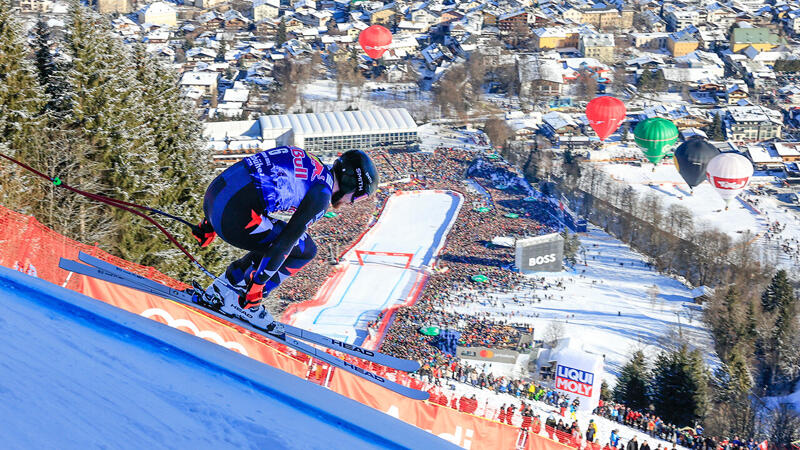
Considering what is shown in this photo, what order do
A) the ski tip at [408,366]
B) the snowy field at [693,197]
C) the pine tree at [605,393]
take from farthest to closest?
the snowy field at [693,197]
the pine tree at [605,393]
the ski tip at [408,366]

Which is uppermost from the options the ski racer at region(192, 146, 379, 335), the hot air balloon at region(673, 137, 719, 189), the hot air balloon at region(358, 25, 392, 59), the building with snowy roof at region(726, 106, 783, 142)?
the hot air balloon at region(358, 25, 392, 59)

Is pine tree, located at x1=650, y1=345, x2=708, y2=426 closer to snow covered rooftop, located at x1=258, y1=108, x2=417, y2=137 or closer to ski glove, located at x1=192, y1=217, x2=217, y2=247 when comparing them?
ski glove, located at x1=192, y1=217, x2=217, y2=247

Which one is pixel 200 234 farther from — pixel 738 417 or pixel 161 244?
pixel 738 417

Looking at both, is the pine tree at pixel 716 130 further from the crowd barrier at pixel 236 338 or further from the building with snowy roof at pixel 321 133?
Result: the crowd barrier at pixel 236 338

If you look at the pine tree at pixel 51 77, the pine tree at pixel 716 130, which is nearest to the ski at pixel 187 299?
the pine tree at pixel 51 77

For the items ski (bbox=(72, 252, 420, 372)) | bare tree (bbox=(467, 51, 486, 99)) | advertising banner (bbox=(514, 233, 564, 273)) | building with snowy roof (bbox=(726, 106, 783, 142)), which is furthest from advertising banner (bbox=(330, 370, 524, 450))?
bare tree (bbox=(467, 51, 486, 99))

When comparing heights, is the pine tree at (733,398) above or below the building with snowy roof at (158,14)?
below

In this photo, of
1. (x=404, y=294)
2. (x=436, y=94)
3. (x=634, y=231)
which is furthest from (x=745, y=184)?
(x=436, y=94)
